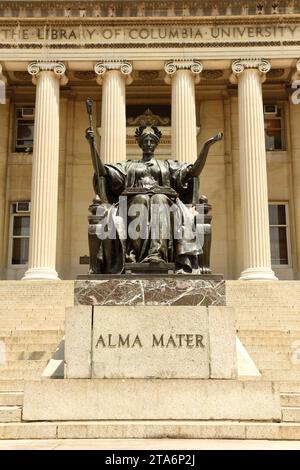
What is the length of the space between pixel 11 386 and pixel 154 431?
400 centimetres

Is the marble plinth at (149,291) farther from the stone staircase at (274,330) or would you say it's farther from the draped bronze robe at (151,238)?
the stone staircase at (274,330)

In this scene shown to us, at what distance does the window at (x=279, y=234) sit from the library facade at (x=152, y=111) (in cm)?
5

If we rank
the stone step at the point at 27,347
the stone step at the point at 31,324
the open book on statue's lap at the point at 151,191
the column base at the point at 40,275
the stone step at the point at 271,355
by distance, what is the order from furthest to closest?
the column base at the point at 40,275 → the stone step at the point at 31,324 → the stone step at the point at 27,347 → the stone step at the point at 271,355 → the open book on statue's lap at the point at 151,191

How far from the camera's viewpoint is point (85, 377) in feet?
23.3

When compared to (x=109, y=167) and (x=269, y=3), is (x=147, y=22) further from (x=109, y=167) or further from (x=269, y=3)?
(x=109, y=167)

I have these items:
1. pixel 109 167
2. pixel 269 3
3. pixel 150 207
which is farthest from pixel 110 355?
pixel 269 3

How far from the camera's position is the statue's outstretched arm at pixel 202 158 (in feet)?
28.7

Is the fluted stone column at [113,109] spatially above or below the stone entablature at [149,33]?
below

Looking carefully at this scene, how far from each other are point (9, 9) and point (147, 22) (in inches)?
221

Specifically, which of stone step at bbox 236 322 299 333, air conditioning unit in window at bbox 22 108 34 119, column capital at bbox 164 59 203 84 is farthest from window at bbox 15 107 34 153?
stone step at bbox 236 322 299 333

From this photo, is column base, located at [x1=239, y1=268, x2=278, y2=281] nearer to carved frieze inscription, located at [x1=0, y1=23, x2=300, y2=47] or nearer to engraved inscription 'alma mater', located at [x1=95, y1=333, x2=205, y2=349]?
carved frieze inscription, located at [x1=0, y1=23, x2=300, y2=47]

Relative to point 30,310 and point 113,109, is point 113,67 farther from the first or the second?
point 30,310

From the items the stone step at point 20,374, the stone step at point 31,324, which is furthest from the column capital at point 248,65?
the stone step at point 20,374

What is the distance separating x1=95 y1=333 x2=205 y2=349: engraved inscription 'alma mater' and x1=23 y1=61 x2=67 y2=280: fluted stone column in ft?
47.7
